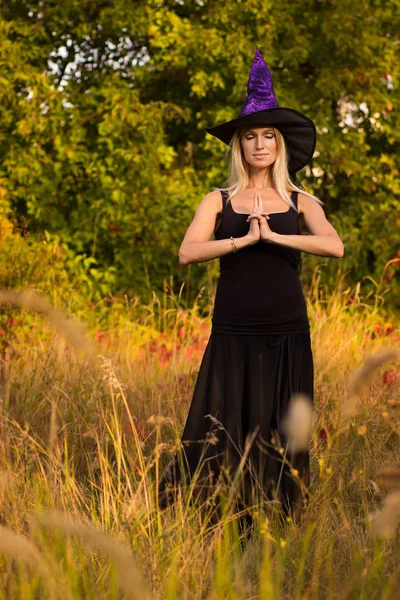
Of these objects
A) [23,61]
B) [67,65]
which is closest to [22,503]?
[23,61]

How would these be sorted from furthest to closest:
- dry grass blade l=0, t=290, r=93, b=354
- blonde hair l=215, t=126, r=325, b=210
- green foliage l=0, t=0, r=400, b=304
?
green foliage l=0, t=0, r=400, b=304 < blonde hair l=215, t=126, r=325, b=210 < dry grass blade l=0, t=290, r=93, b=354

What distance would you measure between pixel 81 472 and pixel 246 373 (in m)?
1.20

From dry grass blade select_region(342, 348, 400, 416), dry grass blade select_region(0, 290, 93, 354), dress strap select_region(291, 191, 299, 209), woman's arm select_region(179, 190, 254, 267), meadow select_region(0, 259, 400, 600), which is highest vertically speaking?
dress strap select_region(291, 191, 299, 209)

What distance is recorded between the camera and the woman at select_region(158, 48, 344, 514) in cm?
356

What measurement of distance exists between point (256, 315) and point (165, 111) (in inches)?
250

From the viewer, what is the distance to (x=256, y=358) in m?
3.60

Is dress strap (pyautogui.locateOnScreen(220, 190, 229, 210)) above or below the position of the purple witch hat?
below

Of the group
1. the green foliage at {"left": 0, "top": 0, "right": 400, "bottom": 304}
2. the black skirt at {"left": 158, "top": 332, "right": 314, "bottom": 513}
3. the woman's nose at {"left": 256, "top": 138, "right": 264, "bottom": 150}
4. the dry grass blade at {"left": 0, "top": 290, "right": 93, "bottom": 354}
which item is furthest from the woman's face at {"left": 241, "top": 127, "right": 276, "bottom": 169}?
the green foliage at {"left": 0, "top": 0, "right": 400, "bottom": 304}

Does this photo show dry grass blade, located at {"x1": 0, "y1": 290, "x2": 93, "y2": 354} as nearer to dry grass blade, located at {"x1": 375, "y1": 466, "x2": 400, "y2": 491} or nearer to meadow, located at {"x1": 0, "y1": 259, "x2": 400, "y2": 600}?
meadow, located at {"x1": 0, "y1": 259, "x2": 400, "y2": 600}

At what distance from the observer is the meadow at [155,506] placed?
228 cm

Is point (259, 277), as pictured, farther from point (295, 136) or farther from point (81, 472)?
point (81, 472)

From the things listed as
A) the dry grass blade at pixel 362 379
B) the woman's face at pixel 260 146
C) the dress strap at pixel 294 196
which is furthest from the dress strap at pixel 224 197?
the dry grass blade at pixel 362 379

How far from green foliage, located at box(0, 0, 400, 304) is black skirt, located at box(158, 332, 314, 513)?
206 inches

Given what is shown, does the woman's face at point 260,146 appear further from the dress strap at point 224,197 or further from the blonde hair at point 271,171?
the dress strap at point 224,197
